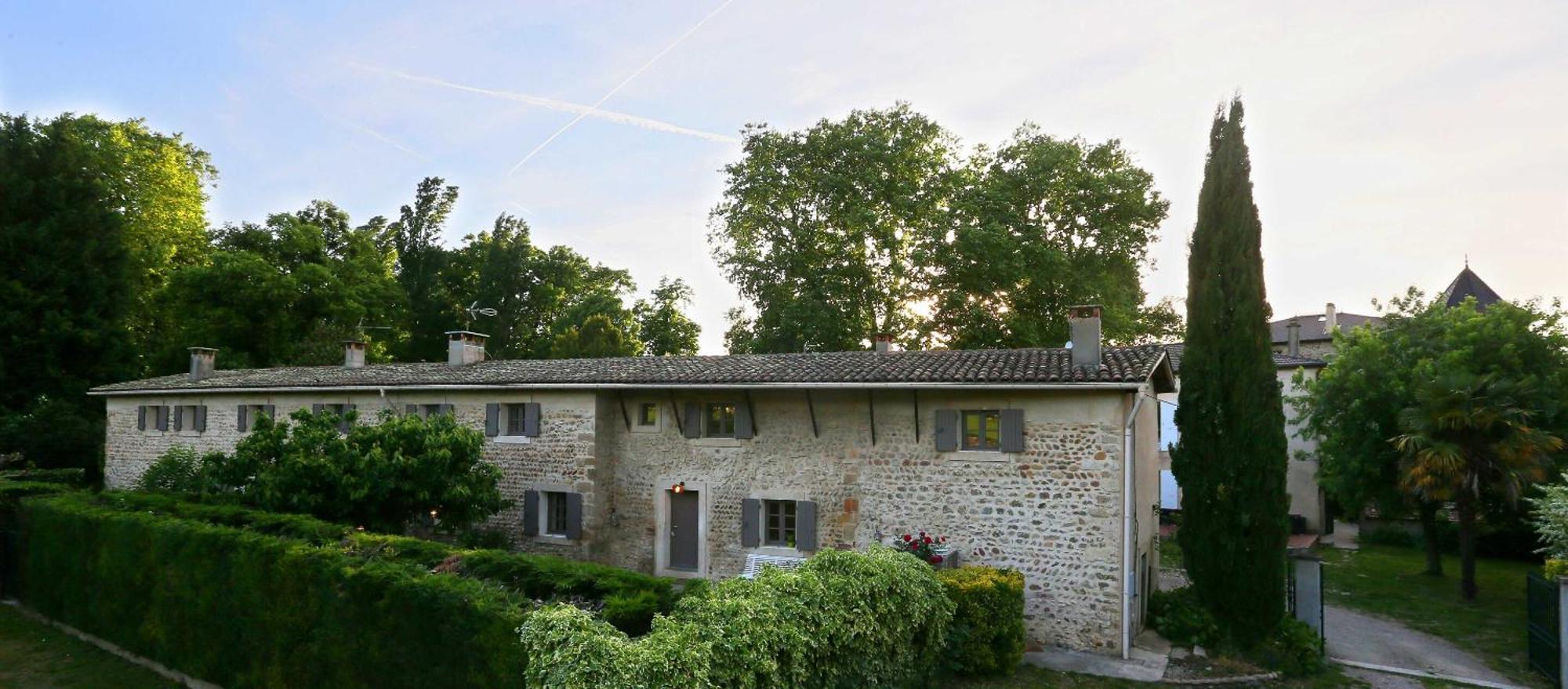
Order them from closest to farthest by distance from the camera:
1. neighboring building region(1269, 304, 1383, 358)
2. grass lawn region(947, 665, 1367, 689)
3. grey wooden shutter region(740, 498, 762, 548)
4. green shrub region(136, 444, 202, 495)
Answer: grass lawn region(947, 665, 1367, 689) → grey wooden shutter region(740, 498, 762, 548) → green shrub region(136, 444, 202, 495) → neighboring building region(1269, 304, 1383, 358)

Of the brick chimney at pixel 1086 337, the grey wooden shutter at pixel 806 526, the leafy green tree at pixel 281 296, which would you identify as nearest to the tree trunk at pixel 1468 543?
the brick chimney at pixel 1086 337

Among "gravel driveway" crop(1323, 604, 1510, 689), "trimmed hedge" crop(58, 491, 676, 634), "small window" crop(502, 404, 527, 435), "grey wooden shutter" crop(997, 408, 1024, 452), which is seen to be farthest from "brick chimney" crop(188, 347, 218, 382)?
"gravel driveway" crop(1323, 604, 1510, 689)

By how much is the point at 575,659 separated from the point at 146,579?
990cm

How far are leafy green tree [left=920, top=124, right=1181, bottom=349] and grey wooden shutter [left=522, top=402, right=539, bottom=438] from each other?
15.3 meters

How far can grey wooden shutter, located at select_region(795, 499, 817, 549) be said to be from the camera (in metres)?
14.8

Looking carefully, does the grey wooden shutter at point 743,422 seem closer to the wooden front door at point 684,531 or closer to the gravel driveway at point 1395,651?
the wooden front door at point 684,531

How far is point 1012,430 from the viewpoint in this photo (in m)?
13.3

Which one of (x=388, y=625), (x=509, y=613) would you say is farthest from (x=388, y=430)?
(x=509, y=613)

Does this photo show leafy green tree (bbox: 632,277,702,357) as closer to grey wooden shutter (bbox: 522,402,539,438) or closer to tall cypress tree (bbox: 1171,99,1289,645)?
grey wooden shutter (bbox: 522,402,539,438)

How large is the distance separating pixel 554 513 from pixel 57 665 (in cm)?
766

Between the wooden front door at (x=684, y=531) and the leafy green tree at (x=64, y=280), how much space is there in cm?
2410

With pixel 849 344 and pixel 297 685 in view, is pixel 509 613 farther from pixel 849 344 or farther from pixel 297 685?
pixel 849 344

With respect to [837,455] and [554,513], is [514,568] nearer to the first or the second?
[837,455]

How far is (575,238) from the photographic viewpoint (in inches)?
1780
